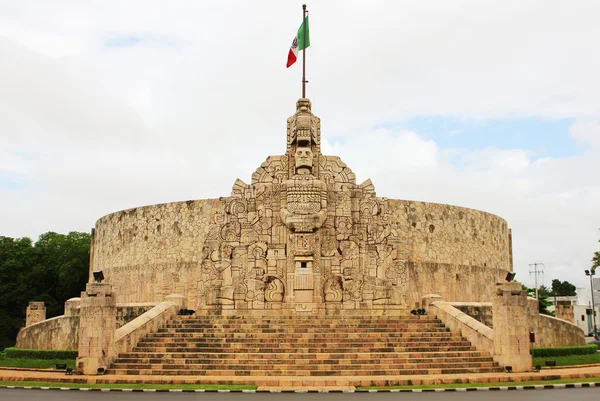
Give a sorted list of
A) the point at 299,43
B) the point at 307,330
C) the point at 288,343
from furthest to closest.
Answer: the point at 299,43, the point at 307,330, the point at 288,343

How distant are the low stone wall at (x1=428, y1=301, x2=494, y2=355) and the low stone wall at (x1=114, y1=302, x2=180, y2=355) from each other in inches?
300

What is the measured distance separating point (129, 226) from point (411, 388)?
21142 mm

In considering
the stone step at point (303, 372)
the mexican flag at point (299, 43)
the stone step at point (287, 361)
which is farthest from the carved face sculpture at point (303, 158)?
the stone step at point (303, 372)

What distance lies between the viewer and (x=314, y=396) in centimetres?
1221

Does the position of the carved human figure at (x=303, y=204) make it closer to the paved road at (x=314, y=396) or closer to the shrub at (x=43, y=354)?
the shrub at (x=43, y=354)

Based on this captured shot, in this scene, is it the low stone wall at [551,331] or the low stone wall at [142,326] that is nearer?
the low stone wall at [142,326]

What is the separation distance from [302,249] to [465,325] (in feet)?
18.6

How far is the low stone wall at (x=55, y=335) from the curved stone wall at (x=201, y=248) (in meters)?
7.62

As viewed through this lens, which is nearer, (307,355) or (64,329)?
(307,355)

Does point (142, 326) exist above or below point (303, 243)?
below

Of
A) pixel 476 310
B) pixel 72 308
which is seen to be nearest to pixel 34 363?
pixel 72 308

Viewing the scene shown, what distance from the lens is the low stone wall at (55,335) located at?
70.4 feet

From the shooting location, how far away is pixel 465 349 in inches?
674

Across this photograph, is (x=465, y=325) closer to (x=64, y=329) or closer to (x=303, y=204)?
(x=303, y=204)
